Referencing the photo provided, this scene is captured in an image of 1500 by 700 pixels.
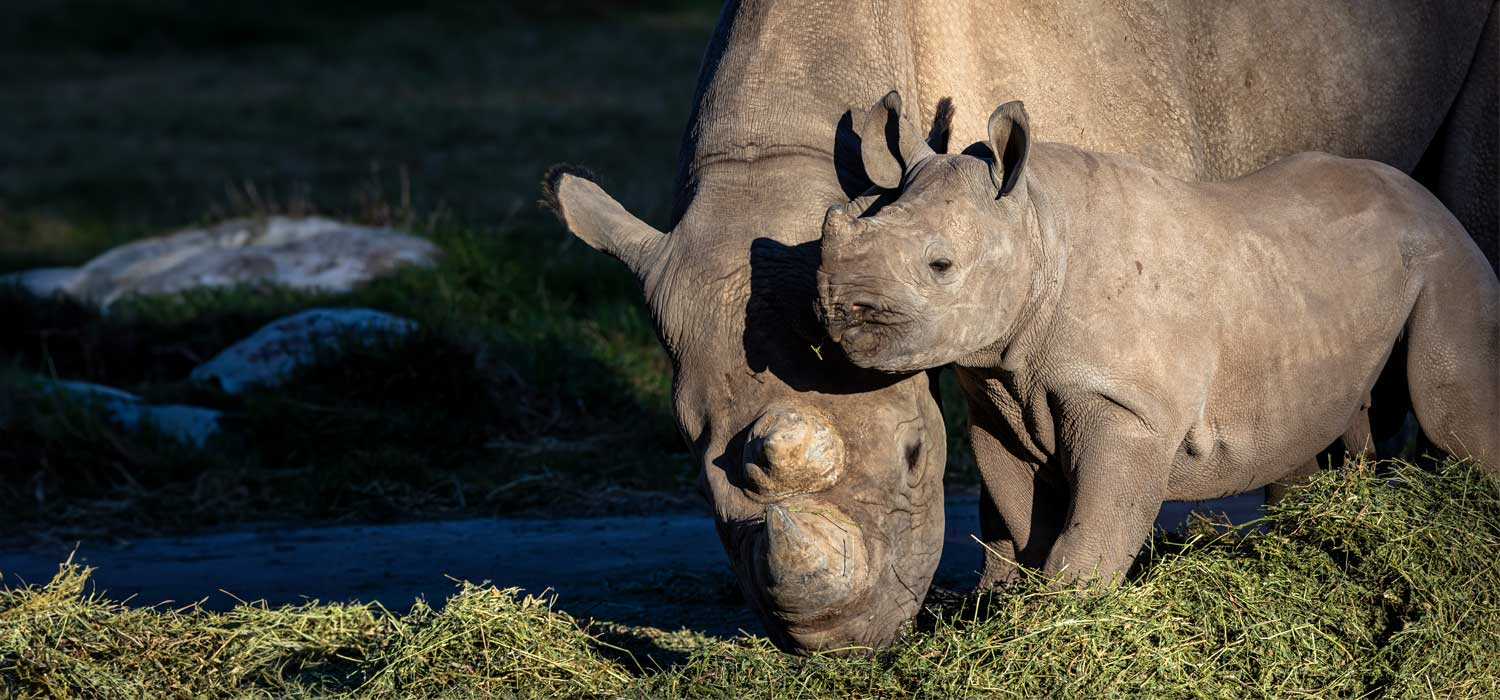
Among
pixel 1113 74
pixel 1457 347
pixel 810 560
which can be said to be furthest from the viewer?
pixel 1113 74

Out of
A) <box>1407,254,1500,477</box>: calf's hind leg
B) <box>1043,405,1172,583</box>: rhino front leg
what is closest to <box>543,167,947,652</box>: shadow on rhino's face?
<box>1043,405,1172,583</box>: rhino front leg

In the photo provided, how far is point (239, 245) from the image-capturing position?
474 inches

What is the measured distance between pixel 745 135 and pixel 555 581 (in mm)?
2475

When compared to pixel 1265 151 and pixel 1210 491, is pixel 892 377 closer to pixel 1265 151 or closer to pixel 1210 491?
pixel 1210 491

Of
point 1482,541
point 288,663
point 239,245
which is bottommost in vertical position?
point 239,245

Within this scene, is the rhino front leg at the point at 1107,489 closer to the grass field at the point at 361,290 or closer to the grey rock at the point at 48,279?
the grass field at the point at 361,290

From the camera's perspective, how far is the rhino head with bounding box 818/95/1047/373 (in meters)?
3.70

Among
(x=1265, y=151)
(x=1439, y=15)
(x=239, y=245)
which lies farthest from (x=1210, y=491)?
(x=239, y=245)

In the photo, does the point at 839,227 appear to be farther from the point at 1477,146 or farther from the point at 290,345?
the point at 290,345

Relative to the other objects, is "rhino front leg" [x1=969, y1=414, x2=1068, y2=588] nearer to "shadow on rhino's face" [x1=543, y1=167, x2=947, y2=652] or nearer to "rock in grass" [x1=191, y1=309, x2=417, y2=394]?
"shadow on rhino's face" [x1=543, y1=167, x2=947, y2=652]

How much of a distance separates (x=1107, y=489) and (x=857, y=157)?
1.02m

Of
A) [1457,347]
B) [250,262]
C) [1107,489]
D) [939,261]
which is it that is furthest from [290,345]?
[1457,347]

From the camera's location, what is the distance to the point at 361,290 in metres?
10.5

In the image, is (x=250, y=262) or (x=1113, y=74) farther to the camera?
(x=250, y=262)
